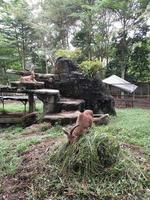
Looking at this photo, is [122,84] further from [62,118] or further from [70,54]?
[62,118]

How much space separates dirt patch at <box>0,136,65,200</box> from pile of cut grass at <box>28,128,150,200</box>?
0.14m

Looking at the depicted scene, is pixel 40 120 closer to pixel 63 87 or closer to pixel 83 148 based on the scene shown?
pixel 63 87

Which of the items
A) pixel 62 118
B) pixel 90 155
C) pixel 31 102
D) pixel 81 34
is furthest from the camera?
pixel 81 34

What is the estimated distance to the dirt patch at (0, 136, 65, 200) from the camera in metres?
3.57

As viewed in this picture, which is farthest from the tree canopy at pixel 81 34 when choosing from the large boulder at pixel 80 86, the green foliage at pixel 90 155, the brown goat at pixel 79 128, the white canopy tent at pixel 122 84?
the green foliage at pixel 90 155

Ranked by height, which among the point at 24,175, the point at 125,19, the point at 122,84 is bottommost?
the point at 24,175

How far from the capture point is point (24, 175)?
3908 mm

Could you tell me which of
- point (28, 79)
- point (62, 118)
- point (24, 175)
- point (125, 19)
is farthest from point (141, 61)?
point (24, 175)

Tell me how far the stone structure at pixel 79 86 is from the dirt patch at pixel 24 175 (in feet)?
14.3

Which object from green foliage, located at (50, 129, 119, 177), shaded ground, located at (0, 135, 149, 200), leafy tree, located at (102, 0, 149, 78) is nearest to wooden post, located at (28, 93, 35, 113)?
shaded ground, located at (0, 135, 149, 200)

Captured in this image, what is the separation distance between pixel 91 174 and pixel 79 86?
5.64 meters

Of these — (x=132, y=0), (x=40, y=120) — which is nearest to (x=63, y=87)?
(x=40, y=120)

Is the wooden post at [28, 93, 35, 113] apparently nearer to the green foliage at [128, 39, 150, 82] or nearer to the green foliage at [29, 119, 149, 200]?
the green foliage at [29, 119, 149, 200]

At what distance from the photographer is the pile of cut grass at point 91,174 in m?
3.37
